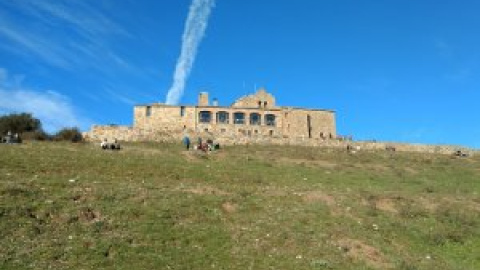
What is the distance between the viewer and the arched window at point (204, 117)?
100 meters

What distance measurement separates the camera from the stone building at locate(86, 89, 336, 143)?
3898 inches

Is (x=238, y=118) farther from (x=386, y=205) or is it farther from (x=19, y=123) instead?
(x=386, y=205)

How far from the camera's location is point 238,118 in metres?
103

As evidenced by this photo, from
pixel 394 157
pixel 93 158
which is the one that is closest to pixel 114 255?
pixel 93 158

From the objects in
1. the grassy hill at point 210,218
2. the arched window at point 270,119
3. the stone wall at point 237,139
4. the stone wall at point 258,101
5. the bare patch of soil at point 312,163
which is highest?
the stone wall at point 258,101

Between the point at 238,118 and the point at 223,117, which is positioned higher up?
the point at 223,117

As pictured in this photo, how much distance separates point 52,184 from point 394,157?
1766 inches

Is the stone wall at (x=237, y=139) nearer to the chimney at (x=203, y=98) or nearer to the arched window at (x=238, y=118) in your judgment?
the arched window at (x=238, y=118)

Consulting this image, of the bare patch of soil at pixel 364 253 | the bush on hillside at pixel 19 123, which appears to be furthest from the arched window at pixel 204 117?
the bare patch of soil at pixel 364 253

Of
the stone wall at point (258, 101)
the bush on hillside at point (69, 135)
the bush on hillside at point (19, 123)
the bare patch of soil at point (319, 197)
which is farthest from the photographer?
the stone wall at point (258, 101)

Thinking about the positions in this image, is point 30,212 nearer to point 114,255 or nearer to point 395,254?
point 114,255

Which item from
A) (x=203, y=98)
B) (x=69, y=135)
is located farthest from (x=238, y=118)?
(x=69, y=135)

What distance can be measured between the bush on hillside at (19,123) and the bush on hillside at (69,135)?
18.0ft

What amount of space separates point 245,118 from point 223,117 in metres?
3.45
